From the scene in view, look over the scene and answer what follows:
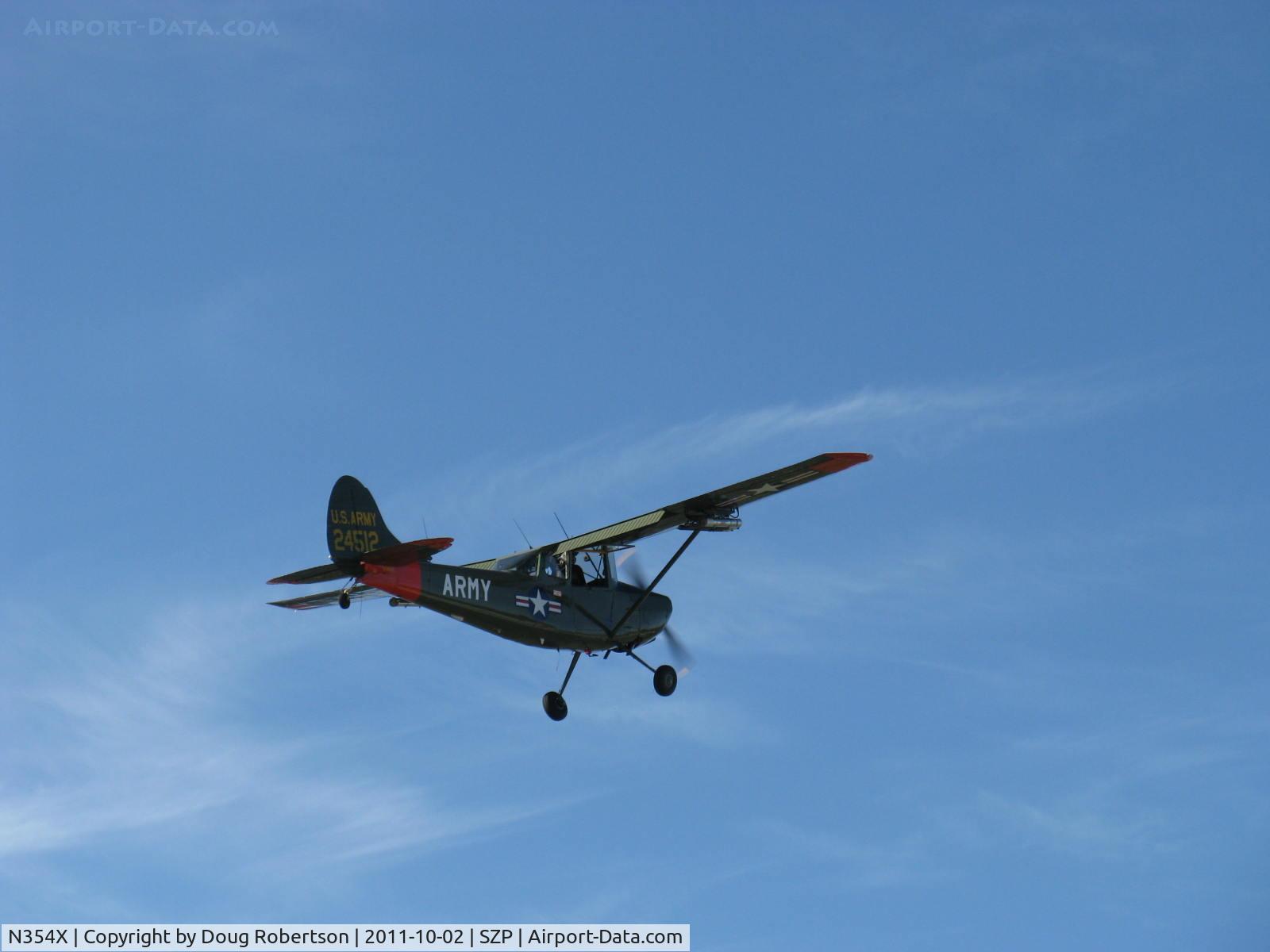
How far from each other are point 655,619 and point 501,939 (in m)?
7.07

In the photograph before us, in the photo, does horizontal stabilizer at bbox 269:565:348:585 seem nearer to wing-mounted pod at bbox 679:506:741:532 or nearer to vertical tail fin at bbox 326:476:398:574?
vertical tail fin at bbox 326:476:398:574

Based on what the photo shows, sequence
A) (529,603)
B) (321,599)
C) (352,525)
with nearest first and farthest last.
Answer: (352,525) → (529,603) → (321,599)

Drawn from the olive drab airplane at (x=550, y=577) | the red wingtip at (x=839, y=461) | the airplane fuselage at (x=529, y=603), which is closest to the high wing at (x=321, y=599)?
the olive drab airplane at (x=550, y=577)

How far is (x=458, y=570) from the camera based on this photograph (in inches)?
1347

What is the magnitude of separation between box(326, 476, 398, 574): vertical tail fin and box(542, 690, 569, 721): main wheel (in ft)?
15.3

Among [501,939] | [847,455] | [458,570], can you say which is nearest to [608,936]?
[501,939]

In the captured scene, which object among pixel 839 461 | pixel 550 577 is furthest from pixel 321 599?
pixel 839 461

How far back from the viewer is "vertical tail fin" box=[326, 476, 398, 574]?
107ft

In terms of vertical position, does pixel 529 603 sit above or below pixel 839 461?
below

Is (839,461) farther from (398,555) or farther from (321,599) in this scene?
(321,599)

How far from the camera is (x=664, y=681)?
3762 cm

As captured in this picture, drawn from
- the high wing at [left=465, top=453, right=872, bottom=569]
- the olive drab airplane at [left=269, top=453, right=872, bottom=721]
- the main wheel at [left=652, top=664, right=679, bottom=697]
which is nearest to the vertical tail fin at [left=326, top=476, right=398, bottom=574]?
the olive drab airplane at [left=269, top=453, right=872, bottom=721]

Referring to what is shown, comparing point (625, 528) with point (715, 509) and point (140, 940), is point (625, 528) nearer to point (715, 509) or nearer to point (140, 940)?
point (715, 509)

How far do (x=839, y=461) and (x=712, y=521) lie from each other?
287cm
